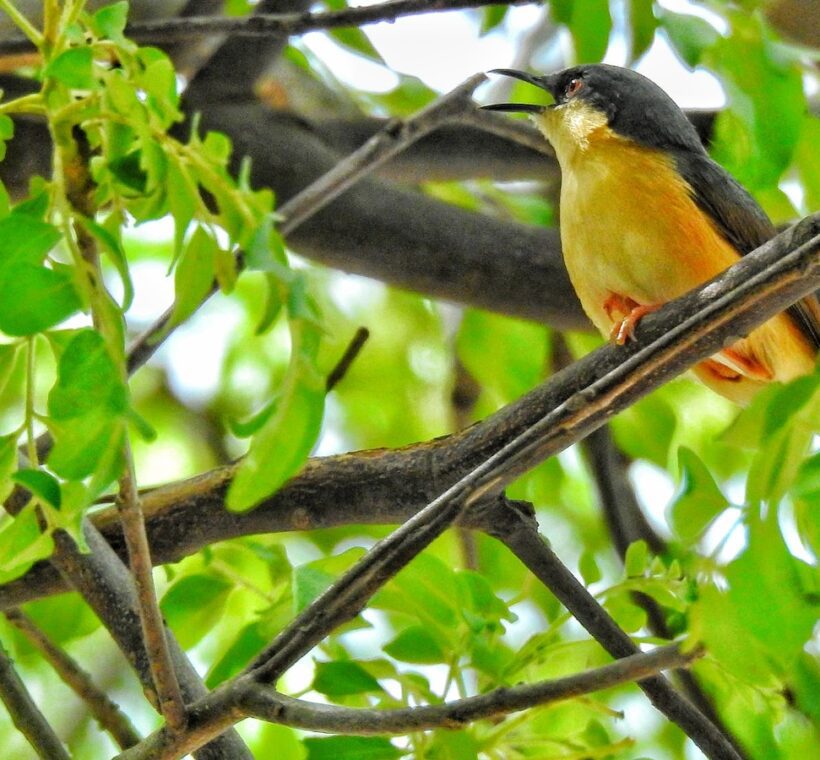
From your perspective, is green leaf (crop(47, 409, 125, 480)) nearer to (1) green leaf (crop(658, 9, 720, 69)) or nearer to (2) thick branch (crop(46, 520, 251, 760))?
(2) thick branch (crop(46, 520, 251, 760))

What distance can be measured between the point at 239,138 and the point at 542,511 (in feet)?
6.87

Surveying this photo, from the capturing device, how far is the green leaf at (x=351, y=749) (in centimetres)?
189

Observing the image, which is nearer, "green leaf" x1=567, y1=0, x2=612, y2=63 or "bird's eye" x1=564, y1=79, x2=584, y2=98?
"green leaf" x1=567, y1=0, x2=612, y2=63

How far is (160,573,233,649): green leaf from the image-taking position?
2383mm

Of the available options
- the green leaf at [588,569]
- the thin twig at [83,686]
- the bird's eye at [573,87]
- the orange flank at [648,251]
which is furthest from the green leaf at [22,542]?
the bird's eye at [573,87]

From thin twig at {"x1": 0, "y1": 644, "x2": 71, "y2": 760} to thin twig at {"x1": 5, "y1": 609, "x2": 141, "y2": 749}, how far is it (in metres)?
0.26

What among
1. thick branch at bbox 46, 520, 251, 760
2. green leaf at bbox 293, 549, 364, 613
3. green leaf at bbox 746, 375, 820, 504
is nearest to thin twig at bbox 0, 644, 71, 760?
thick branch at bbox 46, 520, 251, 760

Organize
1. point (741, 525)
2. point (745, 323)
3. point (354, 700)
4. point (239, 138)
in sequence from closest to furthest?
point (741, 525) → point (745, 323) → point (354, 700) → point (239, 138)

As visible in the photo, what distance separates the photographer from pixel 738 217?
3281mm

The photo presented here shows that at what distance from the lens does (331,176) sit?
2.51 metres

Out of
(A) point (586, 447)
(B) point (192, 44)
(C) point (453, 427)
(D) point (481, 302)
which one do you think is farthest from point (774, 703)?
(B) point (192, 44)

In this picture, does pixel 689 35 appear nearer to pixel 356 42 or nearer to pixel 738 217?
pixel 738 217

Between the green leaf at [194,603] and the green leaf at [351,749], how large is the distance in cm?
55

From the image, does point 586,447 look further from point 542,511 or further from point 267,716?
point 267,716
